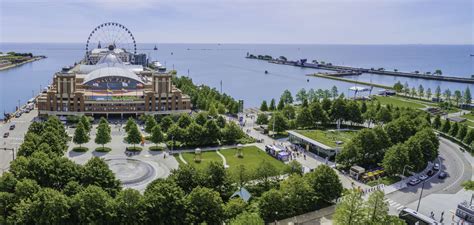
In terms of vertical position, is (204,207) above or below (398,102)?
below

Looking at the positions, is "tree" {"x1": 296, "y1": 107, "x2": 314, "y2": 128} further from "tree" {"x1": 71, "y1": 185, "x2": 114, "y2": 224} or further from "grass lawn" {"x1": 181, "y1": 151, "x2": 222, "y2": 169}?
"tree" {"x1": 71, "y1": 185, "x2": 114, "y2": 224}

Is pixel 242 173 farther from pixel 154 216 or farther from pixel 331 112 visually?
pixel 331 112

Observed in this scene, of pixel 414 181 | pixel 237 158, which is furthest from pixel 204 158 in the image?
pixel 414 181

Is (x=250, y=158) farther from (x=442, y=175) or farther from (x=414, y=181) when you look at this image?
(x=442, y=175)

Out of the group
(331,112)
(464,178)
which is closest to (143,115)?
(331,112)

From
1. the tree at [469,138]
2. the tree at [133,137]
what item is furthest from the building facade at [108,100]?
the tree at [469,138]

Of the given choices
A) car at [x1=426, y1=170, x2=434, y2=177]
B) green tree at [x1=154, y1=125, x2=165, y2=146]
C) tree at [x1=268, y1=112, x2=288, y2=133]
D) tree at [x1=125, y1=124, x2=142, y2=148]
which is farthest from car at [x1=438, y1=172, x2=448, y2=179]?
tree at [x1=125, y1=124, x2=142, y2=148]
